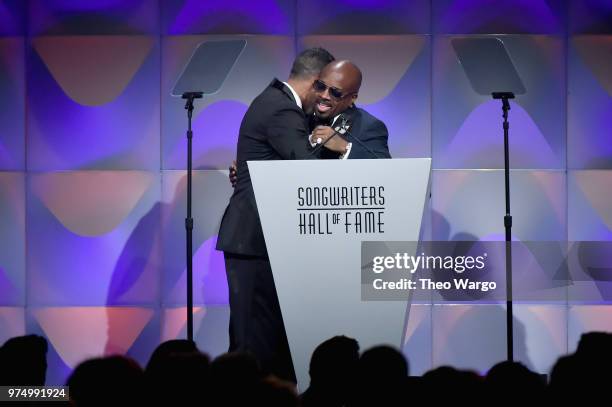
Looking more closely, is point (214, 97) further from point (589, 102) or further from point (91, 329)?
point (589, 102)

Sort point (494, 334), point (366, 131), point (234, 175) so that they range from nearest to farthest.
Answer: point (234, 175)
point (366, 131)
point (494, 334)

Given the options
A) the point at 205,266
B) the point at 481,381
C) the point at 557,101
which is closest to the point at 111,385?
the point at 481,381

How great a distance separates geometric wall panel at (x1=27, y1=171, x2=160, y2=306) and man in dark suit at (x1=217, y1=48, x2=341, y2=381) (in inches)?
57.3

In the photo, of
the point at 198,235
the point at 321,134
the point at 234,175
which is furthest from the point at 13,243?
the point at 321,134

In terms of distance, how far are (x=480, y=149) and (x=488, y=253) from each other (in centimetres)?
67

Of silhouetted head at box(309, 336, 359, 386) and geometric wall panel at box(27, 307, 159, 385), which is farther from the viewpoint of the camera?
geometric wall panel at box(27, 307, 159, 385)

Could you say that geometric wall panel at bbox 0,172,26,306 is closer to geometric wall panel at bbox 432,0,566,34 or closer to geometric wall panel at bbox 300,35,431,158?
geometric wall panel at bbox 300,35,431,158

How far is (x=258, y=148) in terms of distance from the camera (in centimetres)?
462

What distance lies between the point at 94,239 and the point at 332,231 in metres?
2.43

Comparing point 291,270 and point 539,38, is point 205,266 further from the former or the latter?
point 539,38

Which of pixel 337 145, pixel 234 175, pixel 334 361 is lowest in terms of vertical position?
pixel 334 361

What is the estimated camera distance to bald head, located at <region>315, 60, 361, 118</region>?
15.7 ft

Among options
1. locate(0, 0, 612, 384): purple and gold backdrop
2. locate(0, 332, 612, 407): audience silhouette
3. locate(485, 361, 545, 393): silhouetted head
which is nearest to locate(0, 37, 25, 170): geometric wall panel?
locate(0, 0, 612, 384): purple and gold backdrop

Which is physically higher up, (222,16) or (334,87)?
(222,16)
